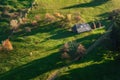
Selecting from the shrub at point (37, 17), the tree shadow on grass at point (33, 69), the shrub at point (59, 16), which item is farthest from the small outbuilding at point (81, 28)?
the tree shadow on grass at point (33, 69)

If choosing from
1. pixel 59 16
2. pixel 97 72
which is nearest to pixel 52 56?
pixel 97 72

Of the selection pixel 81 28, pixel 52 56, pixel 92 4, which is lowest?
pixel 52 56

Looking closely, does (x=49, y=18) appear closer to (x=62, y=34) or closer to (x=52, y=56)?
(x=62, y=34)

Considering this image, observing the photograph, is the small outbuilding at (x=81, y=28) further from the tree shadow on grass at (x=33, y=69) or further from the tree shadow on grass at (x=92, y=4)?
the tree shadow on grass at (x=92, y=4)

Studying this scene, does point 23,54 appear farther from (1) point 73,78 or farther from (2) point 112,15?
(2) point 112,15

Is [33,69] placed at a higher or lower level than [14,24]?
lower

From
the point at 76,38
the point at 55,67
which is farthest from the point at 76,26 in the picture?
the point at 55,67
